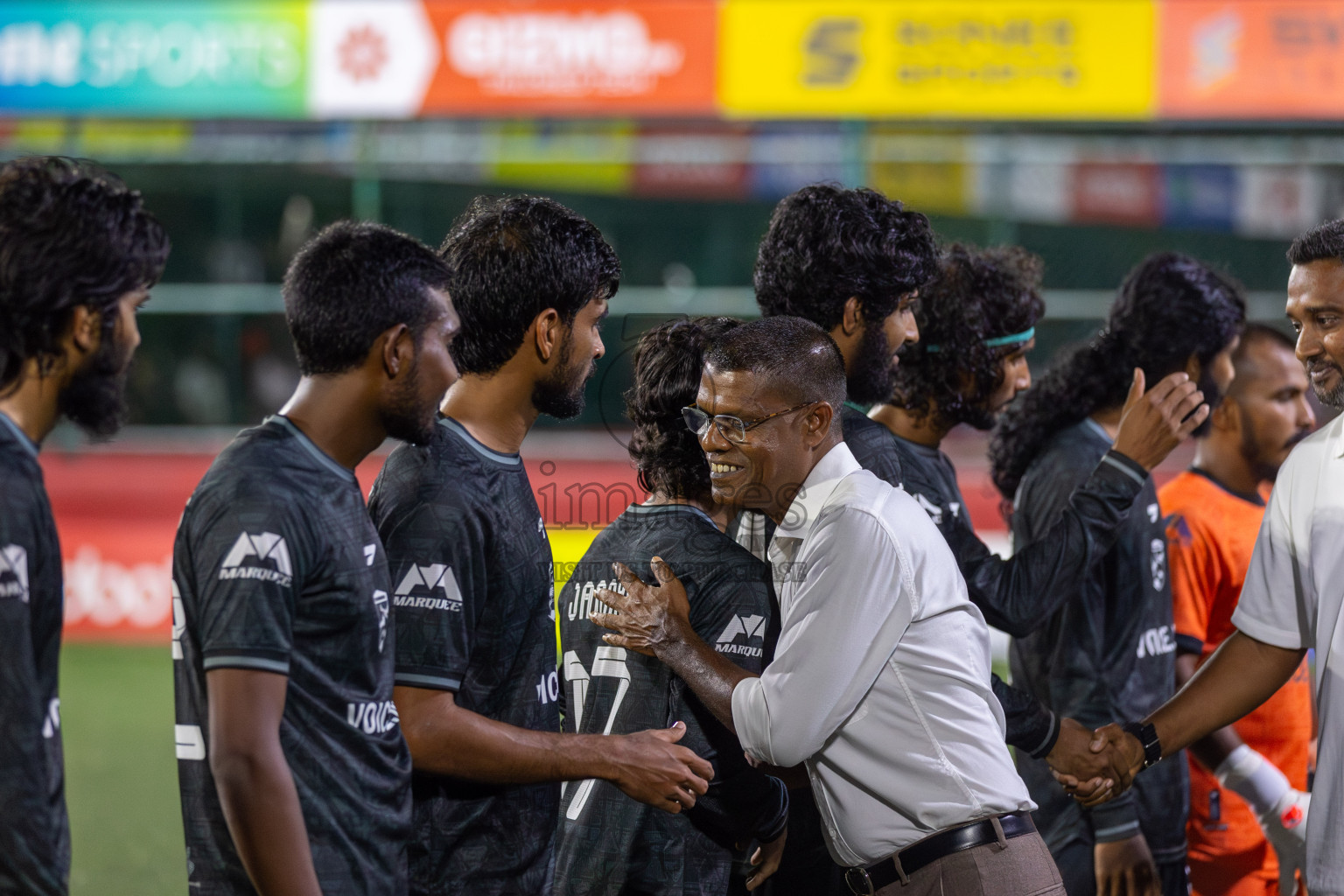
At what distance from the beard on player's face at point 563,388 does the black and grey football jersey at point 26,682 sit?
1080 millimetres

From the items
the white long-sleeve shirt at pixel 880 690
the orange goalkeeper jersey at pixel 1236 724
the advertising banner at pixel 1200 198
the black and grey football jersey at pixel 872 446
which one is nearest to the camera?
the white long-sleeve shirt at pixel 880 690

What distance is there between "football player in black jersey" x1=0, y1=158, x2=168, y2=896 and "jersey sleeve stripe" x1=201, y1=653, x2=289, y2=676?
24 cm

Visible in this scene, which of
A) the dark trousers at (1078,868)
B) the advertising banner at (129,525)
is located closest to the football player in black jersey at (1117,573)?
the dark trousers at (1078,868)

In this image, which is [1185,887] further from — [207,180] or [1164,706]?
[207,180]

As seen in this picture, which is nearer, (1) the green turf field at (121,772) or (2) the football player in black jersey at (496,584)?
(2) the football player in black jersey at (496,584)

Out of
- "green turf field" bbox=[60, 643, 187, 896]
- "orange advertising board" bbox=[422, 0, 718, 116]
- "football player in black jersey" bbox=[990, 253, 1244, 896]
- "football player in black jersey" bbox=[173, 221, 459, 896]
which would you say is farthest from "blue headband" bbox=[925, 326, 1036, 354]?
"orange advertising board" bbox=[422, 0, 718, 116]

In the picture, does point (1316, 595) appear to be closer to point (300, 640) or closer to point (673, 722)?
point (673, 722)

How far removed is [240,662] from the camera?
6.84 feet

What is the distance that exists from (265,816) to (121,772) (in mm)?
5458

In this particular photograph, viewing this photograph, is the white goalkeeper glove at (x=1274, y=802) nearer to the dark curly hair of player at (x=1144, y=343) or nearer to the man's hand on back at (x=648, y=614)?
the dark curly hair of player at (x=1144, y=343)

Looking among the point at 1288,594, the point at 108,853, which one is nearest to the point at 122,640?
the point at 108,853

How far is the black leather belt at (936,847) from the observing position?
8.19ft

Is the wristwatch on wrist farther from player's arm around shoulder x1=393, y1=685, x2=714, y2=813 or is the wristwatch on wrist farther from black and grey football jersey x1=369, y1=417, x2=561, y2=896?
black and grey football jersey x1=369, y1=417, x2=561, y2=896

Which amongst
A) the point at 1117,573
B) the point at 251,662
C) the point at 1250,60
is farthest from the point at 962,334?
the point at 1250,60
